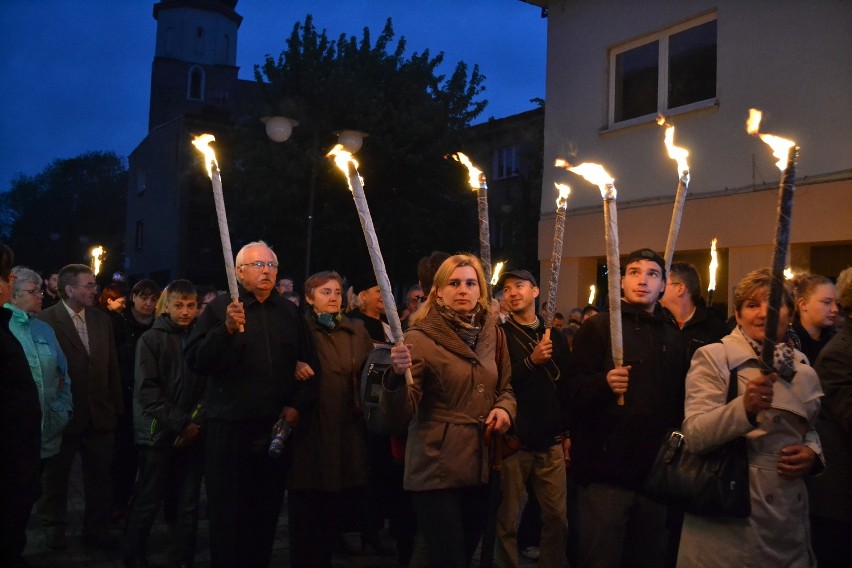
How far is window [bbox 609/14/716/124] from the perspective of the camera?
37.2 feet

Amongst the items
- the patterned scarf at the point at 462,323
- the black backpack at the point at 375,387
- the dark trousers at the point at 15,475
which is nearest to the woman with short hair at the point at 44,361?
the dark trousers at the point at 15,475

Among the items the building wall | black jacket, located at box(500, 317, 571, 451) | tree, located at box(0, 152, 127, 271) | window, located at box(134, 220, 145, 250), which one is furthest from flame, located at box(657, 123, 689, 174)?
tree, located at box(0, 152, 127, 271)

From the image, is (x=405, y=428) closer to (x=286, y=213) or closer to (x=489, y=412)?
(x=489, y=412)

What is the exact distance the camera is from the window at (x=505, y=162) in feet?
95.7


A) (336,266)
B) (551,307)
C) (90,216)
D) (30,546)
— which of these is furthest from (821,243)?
(90,216)

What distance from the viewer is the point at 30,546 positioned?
629cm

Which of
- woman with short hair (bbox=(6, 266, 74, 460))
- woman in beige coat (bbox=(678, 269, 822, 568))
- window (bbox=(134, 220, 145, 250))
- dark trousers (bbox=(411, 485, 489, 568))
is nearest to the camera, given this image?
woman in beige coat (bbox=(678, 269, 822, 568))

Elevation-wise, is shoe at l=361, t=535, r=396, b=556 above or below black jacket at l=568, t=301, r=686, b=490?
below

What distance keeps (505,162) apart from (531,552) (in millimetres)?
24418

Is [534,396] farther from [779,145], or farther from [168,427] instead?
[168,427]

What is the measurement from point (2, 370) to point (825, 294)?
4627 millimetres

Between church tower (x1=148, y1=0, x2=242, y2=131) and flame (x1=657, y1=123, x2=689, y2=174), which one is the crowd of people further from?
church tower (x1=148, y1=0, x2=242, y2=131)

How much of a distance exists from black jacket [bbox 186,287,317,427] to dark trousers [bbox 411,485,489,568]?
1.49 meters

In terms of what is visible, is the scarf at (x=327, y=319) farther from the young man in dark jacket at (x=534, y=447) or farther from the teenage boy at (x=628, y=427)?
the teenage boy at (x=628, y=427)
